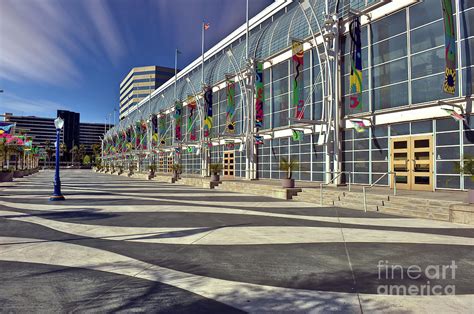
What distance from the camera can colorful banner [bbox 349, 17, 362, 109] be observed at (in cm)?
2017

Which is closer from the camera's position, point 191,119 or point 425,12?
point 425,12

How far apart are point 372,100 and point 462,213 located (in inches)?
453

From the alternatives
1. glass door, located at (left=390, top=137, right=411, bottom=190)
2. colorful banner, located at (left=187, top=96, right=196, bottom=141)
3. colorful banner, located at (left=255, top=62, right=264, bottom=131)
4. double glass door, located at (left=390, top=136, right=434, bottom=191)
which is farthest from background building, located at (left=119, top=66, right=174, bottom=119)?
double glass door, located at (left=390, top=136, right=434, bottom=191)

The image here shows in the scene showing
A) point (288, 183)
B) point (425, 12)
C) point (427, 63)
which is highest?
point (425, 12)

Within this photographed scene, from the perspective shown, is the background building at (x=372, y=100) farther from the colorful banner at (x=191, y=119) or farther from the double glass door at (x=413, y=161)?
the colorful banner at (x=191, y=119)

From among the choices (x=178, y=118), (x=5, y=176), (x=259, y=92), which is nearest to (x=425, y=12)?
(x=259, y=92)

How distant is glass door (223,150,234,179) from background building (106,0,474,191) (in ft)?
10.5

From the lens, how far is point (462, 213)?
33.6 feet

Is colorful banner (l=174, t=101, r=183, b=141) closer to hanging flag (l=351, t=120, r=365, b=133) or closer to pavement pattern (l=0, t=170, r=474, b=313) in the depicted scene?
hanging flag (l=351, t=120, r=365, b=133)

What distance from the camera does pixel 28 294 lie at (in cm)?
450

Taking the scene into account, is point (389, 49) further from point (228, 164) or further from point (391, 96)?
point (228, 164)

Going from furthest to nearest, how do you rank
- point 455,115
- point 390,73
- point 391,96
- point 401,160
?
point 390,73 < point 391,96 < point 401,160 < point 455,115

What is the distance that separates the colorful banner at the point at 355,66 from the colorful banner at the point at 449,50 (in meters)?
5.68

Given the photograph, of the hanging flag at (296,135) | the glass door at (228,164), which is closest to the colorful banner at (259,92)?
the hanging flag at (296,135)
